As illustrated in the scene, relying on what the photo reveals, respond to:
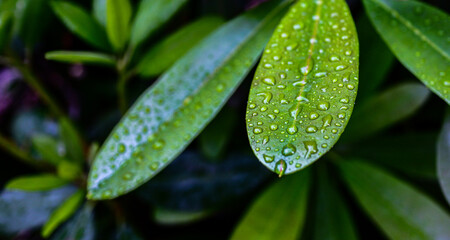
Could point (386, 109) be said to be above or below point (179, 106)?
below

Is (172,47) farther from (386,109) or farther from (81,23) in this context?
(386,109)

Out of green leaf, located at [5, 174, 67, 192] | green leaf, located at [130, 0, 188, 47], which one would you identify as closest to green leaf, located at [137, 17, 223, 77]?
green leaf, located at [130, 0, 188, 47]

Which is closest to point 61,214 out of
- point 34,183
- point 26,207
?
point 34,183

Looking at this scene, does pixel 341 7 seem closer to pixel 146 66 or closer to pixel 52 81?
pixel 146 66

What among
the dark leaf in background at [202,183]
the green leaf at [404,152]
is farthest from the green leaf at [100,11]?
the green leaf at [404,152]

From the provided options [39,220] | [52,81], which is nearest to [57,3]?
[52,81]
